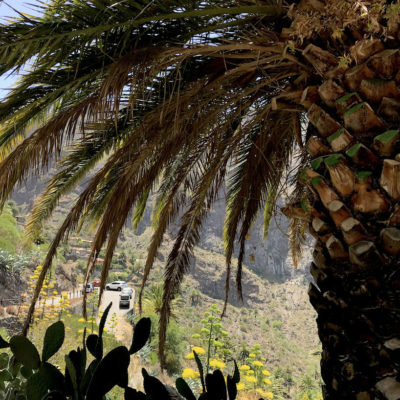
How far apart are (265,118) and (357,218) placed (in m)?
1.69

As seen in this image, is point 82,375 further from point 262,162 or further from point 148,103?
point 262,162

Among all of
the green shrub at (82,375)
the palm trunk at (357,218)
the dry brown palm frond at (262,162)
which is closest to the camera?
the green shrub at (82,375)

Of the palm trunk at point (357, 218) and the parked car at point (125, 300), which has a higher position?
the palm trunk at point (357, 218)

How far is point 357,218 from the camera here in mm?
1579

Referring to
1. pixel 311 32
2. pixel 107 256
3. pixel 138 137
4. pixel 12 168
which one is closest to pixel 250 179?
pixel 138 137

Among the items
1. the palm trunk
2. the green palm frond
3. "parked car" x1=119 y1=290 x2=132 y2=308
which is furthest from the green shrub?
"parked car" x1=119 y1=290 x2=132 y2=308

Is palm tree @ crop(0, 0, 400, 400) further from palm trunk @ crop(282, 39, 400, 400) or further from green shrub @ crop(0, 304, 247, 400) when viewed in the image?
green shrub @ crop(0, 304, 247, 400)

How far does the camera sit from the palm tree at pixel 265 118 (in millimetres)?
1478

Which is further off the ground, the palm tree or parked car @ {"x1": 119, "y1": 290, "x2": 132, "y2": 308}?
the palm tree

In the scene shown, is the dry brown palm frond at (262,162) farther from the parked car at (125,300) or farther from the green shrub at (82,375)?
the parked car at (125,300)

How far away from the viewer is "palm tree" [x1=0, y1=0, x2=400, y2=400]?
148 cm

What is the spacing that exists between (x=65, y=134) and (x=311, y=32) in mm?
1667

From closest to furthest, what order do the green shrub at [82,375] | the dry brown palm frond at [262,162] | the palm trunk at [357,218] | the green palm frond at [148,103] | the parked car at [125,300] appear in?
the green shrub at [82,375], the palm trunk at [357,218], the green palm frond at [148,103], the dry brown palm frond at [262,162], the parked car at [125,300]

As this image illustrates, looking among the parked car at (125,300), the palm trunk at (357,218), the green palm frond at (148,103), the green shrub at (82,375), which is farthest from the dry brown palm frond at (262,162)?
the parked car at (125,300)
